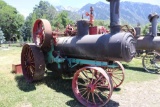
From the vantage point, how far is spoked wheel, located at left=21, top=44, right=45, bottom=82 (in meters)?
7.44

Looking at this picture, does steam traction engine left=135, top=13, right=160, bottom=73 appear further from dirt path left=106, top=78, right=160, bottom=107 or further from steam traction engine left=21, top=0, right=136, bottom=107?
steam traction engine left=21, top=0, right=136, bottom=107

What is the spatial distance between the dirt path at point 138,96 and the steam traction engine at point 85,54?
0.36 meters

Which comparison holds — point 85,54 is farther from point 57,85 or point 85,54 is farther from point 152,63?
point 152,63

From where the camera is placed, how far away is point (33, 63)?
798 cm

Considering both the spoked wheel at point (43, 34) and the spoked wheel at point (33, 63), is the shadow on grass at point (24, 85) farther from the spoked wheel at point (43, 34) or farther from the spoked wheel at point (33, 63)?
the spoked wheel at point (43, 34)

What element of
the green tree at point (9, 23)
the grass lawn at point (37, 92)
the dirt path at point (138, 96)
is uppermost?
the green tree at point (9, 23)

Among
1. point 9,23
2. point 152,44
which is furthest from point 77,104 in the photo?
point 9,23

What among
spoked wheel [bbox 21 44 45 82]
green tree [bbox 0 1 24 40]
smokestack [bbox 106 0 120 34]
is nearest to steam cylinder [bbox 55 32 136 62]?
smokestack [bbox 106 0 120 34]

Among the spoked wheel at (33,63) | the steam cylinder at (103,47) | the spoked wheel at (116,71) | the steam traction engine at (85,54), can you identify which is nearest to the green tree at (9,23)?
the spoked wheel at (33,63)

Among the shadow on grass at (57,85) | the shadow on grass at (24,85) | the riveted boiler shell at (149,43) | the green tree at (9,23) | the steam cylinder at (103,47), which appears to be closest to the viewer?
the steam cylinder at (103,47)

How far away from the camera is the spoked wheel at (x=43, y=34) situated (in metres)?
7.44

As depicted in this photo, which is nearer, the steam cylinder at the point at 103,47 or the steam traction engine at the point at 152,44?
the steam cylinder at the point at 103,47

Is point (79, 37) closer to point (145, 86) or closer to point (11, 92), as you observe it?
point (11, 92)

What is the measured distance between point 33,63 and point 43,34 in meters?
1.14
